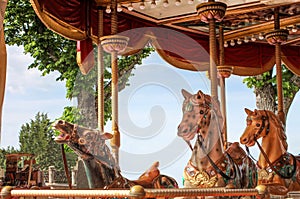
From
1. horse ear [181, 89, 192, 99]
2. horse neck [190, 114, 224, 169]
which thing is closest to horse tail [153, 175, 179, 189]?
horse neck [190, 114, 224, 169]

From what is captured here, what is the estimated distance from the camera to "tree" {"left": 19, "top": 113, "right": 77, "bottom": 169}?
17438 mm

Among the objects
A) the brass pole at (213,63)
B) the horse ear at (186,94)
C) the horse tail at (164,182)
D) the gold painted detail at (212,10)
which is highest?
the gold painted detail at (212,10)

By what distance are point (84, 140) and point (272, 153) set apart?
2.60 meters

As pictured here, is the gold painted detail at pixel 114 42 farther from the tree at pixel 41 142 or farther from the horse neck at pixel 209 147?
the tree at pixel 41 142

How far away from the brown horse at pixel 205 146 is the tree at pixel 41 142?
41.5 feet

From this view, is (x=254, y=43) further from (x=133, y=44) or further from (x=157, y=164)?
(x=157, y=164)

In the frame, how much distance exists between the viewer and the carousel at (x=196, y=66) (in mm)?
3980

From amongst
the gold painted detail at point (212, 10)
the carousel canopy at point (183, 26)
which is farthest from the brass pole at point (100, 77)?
the gold painted detail at point (212, 10)

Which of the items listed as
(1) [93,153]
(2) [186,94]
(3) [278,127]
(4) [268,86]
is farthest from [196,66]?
(1) [93,153]

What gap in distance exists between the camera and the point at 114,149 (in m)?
6.89

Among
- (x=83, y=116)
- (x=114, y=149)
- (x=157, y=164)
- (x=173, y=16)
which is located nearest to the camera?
(x=157, y=164)

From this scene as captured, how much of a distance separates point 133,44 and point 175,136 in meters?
4.41

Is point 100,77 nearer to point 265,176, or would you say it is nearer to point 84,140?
point 265,176

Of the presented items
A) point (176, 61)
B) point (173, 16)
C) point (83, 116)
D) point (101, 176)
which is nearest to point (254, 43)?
point (176, 61)
